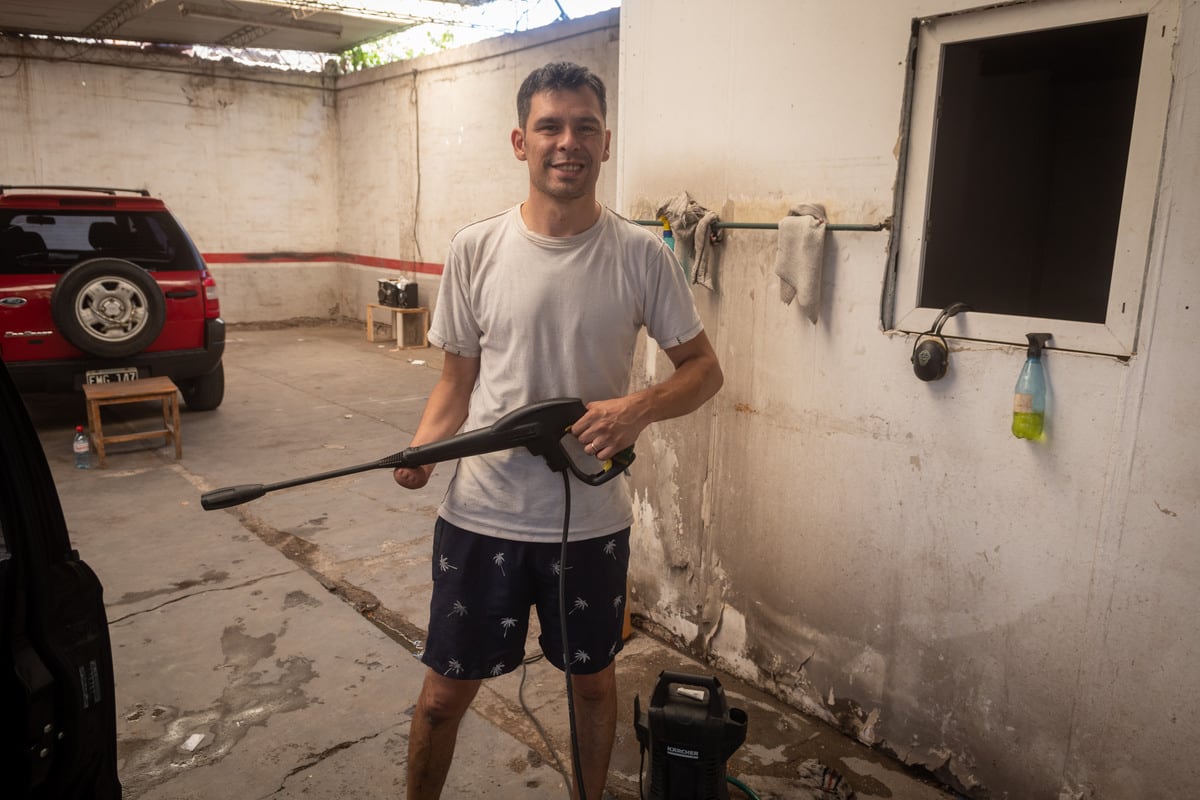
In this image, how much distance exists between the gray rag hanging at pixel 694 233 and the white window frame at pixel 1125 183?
2.09ft

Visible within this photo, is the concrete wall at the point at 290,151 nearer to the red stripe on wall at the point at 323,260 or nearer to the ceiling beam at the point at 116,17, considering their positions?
the red stripe on wall at the point at 323,260

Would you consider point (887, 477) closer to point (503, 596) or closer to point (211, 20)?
point (503, 596)

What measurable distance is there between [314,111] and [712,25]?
31.8 feet

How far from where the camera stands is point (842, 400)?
240 cm

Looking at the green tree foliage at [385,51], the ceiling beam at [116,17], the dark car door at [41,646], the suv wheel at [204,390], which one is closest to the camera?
the dark car door at [41,646]

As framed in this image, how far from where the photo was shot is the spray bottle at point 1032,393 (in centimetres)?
195

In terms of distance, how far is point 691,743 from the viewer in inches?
66.5

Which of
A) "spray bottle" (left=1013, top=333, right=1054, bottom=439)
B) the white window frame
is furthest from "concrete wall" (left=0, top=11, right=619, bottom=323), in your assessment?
"spray bottle" (left=1013, top=333, right=1054, bottom=439)

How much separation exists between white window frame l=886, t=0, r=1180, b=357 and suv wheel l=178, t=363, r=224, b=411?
5.57 m

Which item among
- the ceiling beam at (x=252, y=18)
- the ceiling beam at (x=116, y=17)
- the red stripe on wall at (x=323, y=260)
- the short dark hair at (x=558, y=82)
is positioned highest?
the ceiling beam at (x=252, y=18)

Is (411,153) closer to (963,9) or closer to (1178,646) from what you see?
(963,9)

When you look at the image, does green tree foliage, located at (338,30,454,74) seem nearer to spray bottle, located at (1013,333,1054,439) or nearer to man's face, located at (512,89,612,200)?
man's face, located at (512,89,612,200)

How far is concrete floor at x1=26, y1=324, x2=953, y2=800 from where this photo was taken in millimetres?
2330

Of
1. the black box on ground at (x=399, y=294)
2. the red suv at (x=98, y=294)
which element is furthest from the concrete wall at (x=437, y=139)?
the red suv at (x=98, y=294)
